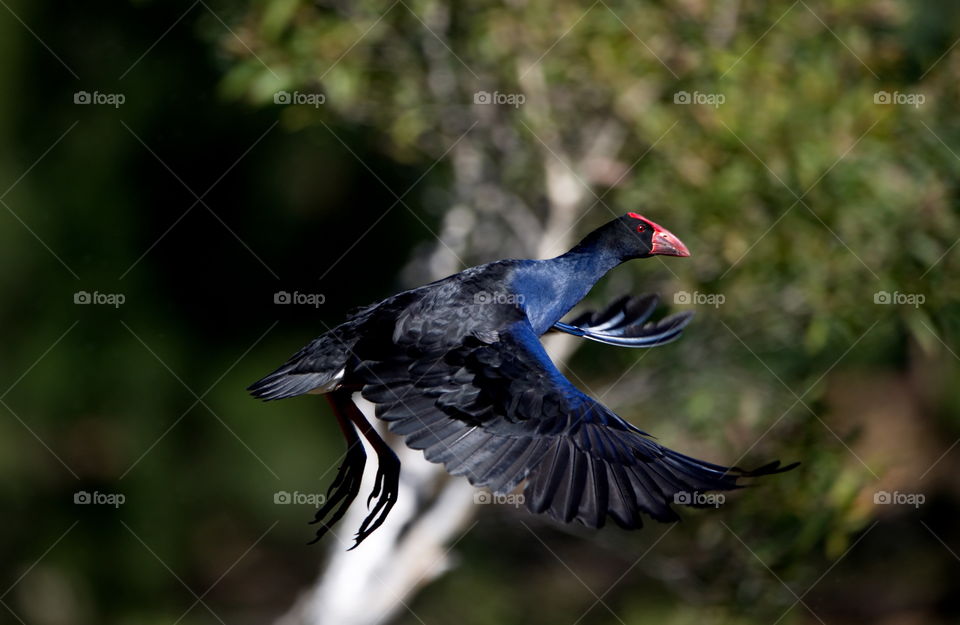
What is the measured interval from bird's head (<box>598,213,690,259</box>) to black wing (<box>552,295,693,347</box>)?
0.30 metres

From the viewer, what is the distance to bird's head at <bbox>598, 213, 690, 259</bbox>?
4.20 metres

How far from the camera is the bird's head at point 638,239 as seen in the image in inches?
165

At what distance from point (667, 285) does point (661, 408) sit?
68cm

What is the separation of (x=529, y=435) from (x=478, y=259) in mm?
3053

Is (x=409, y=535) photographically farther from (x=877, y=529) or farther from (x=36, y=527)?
(x=877, y=529)

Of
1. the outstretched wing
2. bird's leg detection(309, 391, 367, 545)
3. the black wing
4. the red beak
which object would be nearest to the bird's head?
the red beak

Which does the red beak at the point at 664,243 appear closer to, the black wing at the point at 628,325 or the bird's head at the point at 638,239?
the bird's head at the point at 638,239

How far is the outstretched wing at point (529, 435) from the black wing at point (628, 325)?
940 mm

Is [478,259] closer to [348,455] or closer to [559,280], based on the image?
[559,280]

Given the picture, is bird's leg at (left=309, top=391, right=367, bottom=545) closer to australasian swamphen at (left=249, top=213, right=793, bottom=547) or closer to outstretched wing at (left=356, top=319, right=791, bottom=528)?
australasian swamphen at (left=249, top=213, right=793, bottom=547)

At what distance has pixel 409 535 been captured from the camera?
20.1 ft

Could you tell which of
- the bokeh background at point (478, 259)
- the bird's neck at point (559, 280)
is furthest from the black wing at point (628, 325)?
the bokeh background at point (478, 259)

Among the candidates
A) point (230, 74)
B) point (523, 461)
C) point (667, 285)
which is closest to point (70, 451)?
point (230, 74)

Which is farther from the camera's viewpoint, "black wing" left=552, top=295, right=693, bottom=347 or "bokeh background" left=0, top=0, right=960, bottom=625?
"bokeh background" left=0, top=0, right=960, bottom=625
